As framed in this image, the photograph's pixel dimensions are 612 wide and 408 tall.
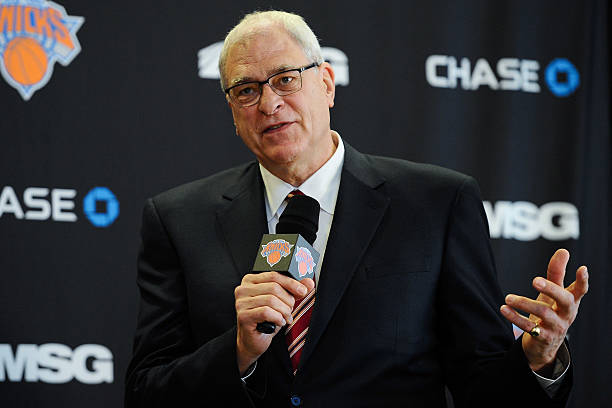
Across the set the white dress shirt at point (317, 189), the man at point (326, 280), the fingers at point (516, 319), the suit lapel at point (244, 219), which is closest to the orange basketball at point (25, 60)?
the man at point (326, 280)

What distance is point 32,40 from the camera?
2.62 metres

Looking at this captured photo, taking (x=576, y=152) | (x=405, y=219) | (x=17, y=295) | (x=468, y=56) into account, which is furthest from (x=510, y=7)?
(x=17, y=295)

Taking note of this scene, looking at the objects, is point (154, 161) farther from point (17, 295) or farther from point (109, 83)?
point (17, 295)

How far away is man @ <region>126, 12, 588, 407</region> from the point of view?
1.57 m

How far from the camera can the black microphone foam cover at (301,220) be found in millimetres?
1491

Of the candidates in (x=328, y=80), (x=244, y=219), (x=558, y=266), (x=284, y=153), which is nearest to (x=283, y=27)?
(x=328, y=80)

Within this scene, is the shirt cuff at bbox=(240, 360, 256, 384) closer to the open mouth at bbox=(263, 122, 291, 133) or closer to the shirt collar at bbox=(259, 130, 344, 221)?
the shirt collar at bbox=(259, 130, 344, 221)

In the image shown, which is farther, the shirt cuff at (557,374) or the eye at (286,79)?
the eye at (286,79)

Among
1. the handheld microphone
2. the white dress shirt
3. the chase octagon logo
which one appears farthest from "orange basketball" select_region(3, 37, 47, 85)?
the handheld microphone

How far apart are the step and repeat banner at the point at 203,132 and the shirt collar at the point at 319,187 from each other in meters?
0.95

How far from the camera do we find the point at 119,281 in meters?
2.67

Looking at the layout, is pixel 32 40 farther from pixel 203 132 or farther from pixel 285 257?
pixel 285 257

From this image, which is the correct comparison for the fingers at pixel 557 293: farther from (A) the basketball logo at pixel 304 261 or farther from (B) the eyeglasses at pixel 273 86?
(B) the eyeglasses at pixel 273 86

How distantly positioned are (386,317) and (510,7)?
1806mm
